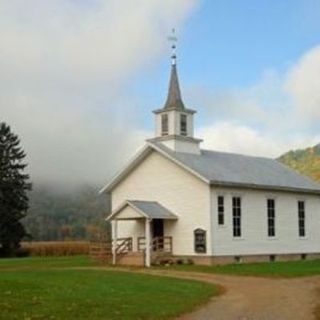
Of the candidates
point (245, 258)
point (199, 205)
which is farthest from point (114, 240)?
point (245, 258)

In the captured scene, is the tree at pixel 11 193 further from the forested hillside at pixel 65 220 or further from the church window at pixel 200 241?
the forested hillside at pixel 65 220

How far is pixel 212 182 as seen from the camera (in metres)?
38.2

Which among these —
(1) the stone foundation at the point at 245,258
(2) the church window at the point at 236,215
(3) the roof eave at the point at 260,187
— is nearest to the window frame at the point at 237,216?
(2) the church window at the point at 236,215

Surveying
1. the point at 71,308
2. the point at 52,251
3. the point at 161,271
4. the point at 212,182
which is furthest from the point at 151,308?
the point at 52,251

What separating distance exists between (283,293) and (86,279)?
777 centimetres

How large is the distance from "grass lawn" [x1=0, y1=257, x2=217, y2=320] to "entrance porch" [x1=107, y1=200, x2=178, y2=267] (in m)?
10.7

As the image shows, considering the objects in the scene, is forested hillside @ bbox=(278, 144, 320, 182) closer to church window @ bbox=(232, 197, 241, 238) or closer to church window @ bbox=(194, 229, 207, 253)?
church window @ bbox=(232, 197, 241, 238)

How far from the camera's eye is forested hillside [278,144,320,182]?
13640 centimetres

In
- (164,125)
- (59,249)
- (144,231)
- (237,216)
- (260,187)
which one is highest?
(164,125)

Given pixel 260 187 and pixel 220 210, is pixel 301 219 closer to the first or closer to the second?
pixel 260 187

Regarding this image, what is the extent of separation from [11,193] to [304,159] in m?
94.6

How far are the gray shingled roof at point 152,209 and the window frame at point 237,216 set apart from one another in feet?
10.9

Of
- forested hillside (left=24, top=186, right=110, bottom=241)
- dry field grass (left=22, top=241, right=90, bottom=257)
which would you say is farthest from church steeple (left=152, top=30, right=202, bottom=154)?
forested hillside (left=24, top=186, right=110, bottom=241)

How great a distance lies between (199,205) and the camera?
3934 centimetres
